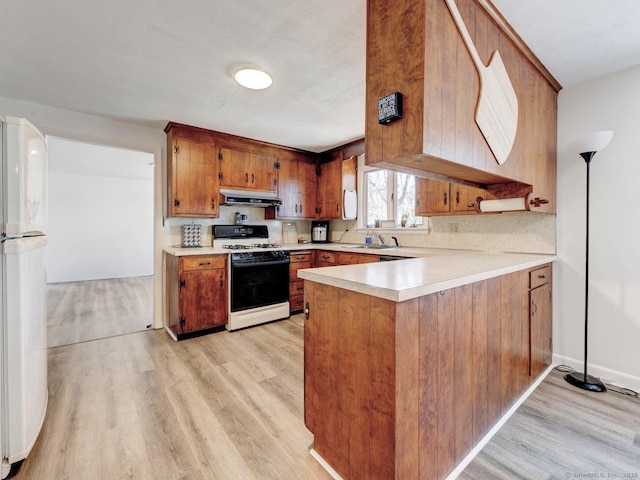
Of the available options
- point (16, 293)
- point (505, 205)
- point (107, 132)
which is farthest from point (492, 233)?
point (107, 132)

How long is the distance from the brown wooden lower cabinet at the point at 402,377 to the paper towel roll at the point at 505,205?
74 centimetres

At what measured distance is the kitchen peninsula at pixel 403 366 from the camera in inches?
42.7

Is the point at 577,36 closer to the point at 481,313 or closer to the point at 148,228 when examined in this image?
the point at 481,313

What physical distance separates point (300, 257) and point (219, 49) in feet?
8.45

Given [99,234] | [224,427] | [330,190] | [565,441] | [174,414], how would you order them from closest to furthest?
[565,441] → [224,427] → [174,414] → [330,190] → [99,234]

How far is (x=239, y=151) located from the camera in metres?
3.78

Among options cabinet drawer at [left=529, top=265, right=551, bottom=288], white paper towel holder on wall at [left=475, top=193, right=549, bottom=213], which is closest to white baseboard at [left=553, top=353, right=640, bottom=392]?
cabinet drawer at [left=529, top=265, right=551, bottom=288]

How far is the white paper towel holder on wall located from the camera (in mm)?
2031

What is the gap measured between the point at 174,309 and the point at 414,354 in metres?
2.90

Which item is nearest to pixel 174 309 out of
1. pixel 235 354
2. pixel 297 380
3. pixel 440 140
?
pixel 235 354

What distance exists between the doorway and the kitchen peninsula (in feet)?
11.0

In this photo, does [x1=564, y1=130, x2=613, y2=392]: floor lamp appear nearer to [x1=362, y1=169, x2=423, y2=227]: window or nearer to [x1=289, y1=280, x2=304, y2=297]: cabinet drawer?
[x1=362, y1=169, x2=423, y2=227]: window

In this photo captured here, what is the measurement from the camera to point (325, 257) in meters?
3.93

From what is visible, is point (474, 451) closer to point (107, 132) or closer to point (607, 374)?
point (607, 374)
